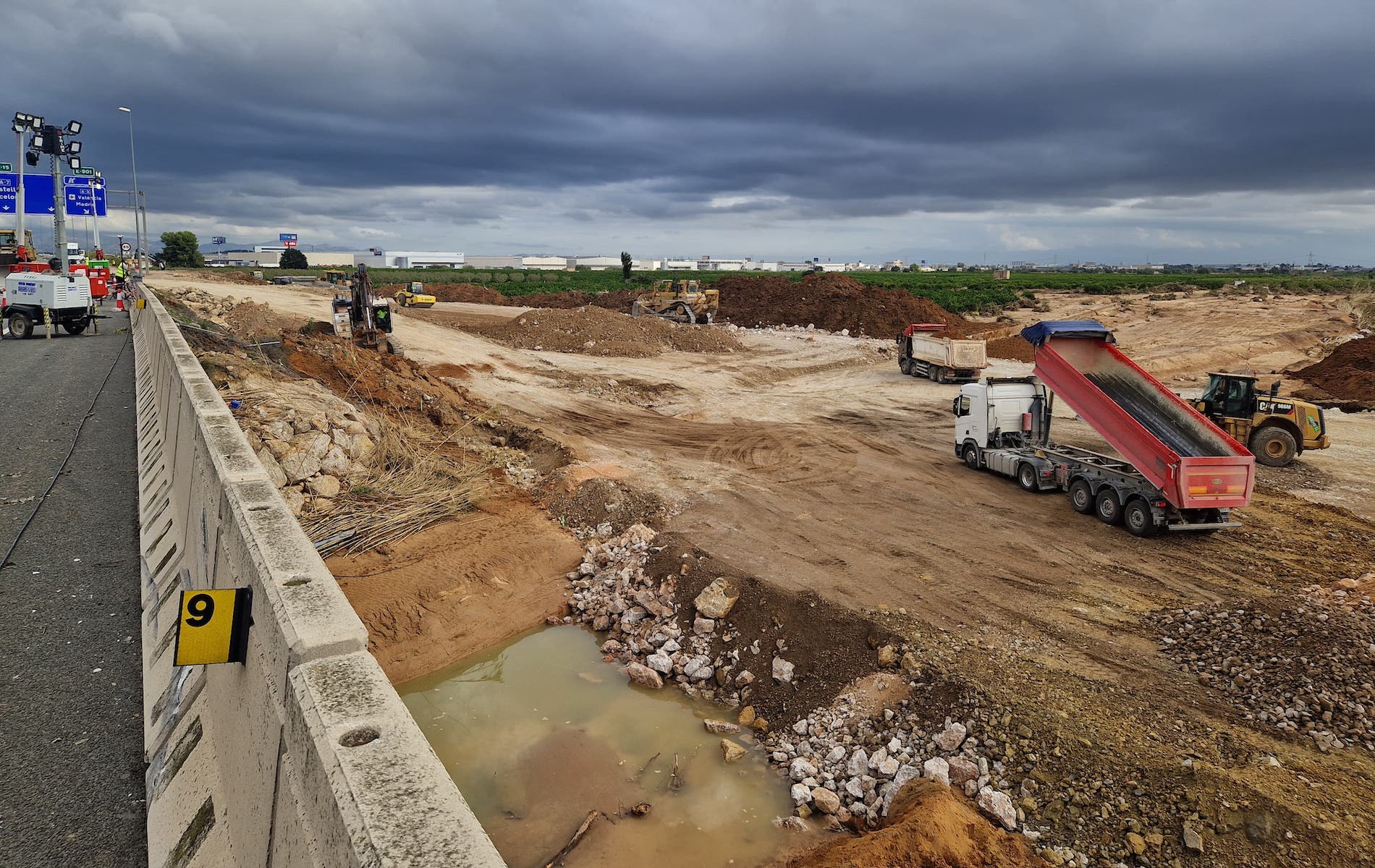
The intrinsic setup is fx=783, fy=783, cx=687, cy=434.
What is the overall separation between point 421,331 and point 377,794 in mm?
33042

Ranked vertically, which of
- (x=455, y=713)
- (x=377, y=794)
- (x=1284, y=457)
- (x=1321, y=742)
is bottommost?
(x=455, y=713)

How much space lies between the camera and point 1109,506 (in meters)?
12.5

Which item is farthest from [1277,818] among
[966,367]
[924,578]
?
[966,367]

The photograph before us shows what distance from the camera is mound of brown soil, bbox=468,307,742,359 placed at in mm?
31688

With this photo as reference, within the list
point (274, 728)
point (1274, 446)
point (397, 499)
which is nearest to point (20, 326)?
point (397, 499)

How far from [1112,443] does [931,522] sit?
2984mm

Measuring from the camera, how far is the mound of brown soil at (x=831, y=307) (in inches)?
1623

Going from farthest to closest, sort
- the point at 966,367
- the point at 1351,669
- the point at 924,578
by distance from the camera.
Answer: the point at 966,367 → the point at 924,578 → the point at 1351,669

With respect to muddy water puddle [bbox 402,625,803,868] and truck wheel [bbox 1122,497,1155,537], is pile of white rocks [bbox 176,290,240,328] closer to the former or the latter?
muddy water puddle [bbox 402,625,803,868]

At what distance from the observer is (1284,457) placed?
52.0 ft

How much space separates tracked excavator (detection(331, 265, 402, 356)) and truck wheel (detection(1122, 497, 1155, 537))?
18.9m

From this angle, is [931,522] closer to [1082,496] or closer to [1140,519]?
[1082,496]

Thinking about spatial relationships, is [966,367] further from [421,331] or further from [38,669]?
[38,669]

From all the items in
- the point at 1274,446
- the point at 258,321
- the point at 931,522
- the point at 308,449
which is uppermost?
the point at 258,321
